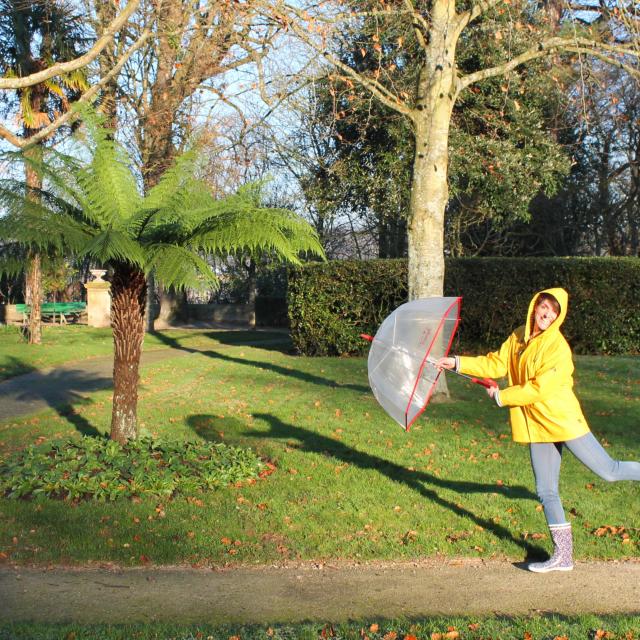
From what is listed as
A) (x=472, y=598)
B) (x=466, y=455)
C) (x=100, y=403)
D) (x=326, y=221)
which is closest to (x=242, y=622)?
(x=472, y=598)

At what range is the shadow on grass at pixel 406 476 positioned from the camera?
5.54m

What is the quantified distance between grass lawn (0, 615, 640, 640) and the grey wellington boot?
2.54 ft

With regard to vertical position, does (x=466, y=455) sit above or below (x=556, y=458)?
below

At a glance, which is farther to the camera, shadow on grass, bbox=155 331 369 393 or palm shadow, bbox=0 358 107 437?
shadow on grass, bbox=155 331 369 393

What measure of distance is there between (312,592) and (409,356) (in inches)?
62.9

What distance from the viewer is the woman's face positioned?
4664 mm

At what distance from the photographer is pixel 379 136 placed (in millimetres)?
19484

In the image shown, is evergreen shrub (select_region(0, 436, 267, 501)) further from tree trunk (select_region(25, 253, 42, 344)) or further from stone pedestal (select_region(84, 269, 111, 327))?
stone pedestal (select_region(84, 269, 111, 327))

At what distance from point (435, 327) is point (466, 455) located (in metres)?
3.27

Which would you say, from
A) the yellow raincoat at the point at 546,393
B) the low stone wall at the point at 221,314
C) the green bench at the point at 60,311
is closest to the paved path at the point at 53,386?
the yellow raincoat at the point at 546,393

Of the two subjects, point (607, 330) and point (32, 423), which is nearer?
point (32, 423)

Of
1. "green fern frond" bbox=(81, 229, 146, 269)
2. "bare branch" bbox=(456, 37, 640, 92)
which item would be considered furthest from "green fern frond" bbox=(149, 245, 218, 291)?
"bare branch" bbox=(456, 37, 640, 92)

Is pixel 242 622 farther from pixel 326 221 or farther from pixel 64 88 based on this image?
pixel 326 221

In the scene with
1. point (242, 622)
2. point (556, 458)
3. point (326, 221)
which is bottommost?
point (242, 622)
